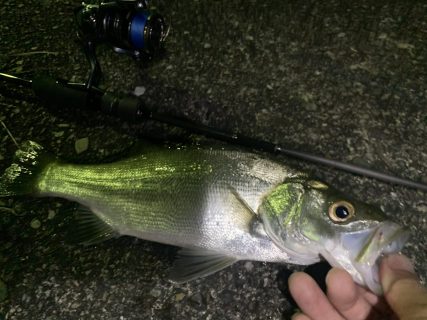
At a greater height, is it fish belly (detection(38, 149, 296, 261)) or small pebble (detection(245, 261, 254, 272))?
fish belly (detection(38, 149, 296, 261))

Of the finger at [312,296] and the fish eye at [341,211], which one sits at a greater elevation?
the fish eye at [341,211]

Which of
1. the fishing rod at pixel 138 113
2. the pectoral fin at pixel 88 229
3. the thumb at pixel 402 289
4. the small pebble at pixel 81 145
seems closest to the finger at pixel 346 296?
the thumb at pixel 402 289

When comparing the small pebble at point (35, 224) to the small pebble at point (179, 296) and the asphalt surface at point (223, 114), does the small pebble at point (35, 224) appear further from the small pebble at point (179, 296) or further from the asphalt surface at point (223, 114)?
the small pebble at point (179, 296)

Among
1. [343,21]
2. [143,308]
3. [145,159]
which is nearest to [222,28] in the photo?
[343,21]

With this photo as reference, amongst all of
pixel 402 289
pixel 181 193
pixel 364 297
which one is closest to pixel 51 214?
pixel 181 193

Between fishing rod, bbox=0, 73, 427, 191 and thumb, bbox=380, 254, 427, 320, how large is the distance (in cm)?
60

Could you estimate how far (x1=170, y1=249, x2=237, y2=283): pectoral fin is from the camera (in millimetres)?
1998

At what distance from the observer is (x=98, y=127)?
109 inches

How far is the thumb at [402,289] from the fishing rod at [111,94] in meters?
0.66

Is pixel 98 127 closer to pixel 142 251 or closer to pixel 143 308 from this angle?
pixel 142 251

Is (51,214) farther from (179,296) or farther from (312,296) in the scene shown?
(312,296)

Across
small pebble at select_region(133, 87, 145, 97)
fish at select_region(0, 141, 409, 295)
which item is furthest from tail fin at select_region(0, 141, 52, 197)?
small pebble at select_region(133, 87, 145, 97)

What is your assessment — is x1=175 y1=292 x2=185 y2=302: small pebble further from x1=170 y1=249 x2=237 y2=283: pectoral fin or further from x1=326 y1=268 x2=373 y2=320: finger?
x1=326 y1=268 x2=373 y2=320: finger

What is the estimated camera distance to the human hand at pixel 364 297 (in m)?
1.46
